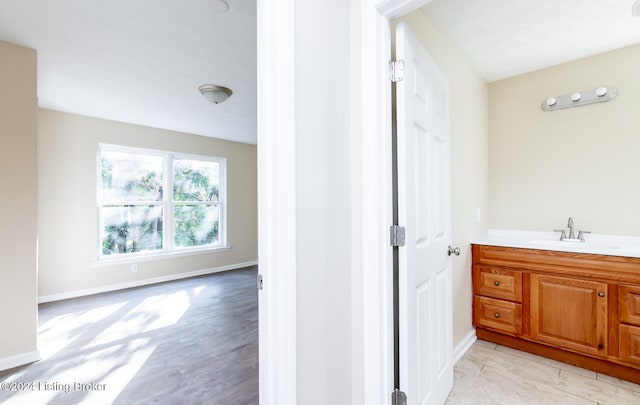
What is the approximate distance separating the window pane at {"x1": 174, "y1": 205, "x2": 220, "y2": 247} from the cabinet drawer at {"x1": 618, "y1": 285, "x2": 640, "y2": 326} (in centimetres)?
538

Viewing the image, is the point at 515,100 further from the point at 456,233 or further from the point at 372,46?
the point at 372,46

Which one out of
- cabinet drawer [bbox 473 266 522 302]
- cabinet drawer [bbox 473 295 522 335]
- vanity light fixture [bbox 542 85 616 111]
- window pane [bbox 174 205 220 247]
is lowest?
cabinet drawer [bbox 473 295 522 335]

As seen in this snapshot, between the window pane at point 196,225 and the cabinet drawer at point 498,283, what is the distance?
448 cm

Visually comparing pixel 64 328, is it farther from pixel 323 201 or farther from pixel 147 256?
pixel 323 201

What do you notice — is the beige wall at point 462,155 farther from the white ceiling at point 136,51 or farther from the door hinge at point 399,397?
the white ceiling at point 136,51

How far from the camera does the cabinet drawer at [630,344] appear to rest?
1.89 meters

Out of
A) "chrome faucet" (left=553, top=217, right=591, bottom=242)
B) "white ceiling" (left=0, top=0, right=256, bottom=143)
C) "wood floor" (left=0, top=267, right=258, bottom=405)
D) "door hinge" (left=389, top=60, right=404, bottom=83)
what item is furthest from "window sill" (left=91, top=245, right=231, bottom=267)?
"chrome faucet" (left=553, top=217, right=591, bottom=242)

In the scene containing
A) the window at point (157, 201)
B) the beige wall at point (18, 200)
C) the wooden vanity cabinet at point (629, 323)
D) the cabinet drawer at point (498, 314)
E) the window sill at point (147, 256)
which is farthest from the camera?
the window at point (157, 201)

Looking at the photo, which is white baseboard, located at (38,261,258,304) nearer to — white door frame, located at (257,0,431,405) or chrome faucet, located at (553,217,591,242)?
white door frame, located at (257,0,431,405)

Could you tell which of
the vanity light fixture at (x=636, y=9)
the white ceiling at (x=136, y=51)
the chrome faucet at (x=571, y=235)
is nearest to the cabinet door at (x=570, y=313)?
the chrome faucet at (x=571, y=235)

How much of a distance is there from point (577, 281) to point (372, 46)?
7.40 feet

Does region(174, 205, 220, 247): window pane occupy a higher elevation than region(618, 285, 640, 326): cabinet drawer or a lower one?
higher

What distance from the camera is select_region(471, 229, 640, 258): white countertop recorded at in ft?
6.68

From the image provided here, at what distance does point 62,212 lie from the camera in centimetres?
385
